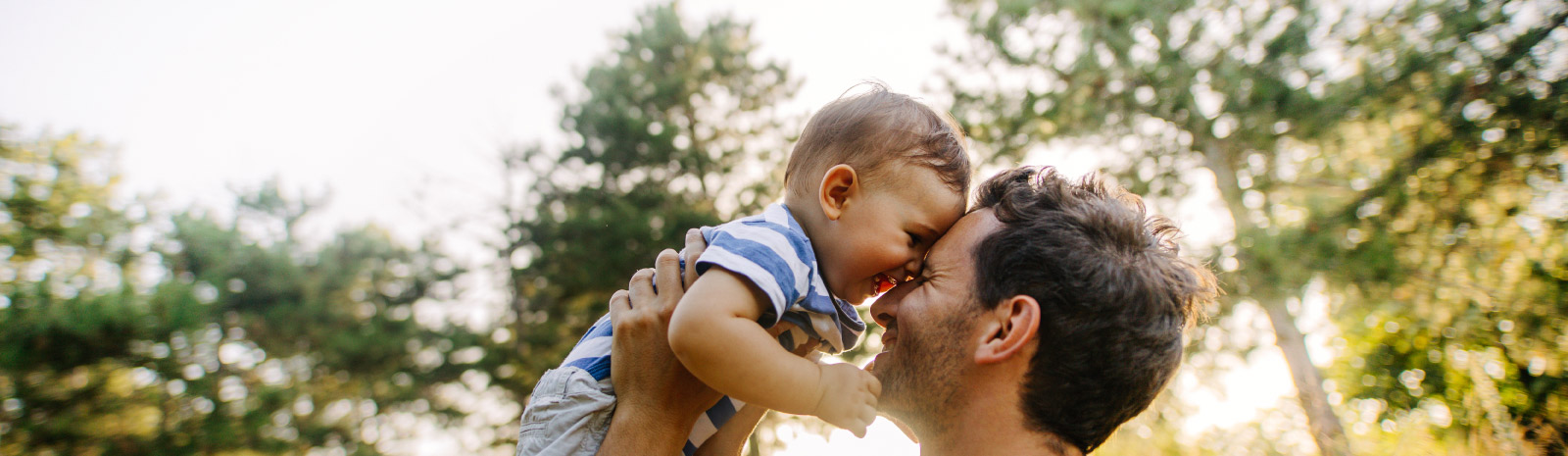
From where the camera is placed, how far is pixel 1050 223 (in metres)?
1.86

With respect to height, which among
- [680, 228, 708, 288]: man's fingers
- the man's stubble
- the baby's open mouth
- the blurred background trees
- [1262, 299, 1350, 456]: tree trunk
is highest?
[680, 228, 708, 288]: man's fingers

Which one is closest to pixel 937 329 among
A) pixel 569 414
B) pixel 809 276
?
pixel 809 276

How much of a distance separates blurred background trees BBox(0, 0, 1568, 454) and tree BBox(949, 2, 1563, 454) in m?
0.04

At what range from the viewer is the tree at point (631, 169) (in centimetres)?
1377

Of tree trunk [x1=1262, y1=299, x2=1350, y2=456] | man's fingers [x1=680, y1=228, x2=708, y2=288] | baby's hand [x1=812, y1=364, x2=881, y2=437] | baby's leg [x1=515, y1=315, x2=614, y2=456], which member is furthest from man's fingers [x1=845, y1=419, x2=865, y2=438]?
tree trunk [x1=1262, y1=299, x2=1350, y2=456]

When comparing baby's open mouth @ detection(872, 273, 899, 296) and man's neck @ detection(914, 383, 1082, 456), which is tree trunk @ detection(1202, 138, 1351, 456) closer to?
man's neck @ detection(914, 383, 1082, 456)

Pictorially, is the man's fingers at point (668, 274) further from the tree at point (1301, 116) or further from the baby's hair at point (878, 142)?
the tree at point (1301, 116)

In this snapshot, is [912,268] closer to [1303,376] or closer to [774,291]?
[774,291]

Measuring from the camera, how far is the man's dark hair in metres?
1.82

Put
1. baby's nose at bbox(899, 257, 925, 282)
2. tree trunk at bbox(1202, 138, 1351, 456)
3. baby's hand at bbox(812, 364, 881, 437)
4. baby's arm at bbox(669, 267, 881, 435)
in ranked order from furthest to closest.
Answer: tree trunk at bbox(1202, 138, 1351, 456), baby's nose at bbox(899, 257, 925, 282), baby's hand at bbox(812, 364, 881, 437), baby's arm at bbox(669, 267, 881, 435)

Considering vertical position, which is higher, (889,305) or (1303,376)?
(889,305)

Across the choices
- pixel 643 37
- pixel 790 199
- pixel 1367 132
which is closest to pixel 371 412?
pixel 643 37

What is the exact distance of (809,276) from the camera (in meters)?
1.62

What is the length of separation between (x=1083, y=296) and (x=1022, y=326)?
17 cm
